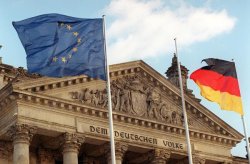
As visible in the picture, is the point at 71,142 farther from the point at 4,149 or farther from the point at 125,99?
the point at 125,99

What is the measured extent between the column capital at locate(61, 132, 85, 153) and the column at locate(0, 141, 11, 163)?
368 centimetres

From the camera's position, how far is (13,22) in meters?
29.0

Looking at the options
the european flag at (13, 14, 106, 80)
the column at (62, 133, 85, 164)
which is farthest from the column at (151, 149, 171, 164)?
the european flag at (13, 14, 106, 80)

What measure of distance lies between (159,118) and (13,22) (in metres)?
17.5

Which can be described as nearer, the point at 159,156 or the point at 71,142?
the point at 71,142

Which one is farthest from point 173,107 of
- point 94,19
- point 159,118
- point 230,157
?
point 94,19

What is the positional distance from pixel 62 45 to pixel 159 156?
16.0m

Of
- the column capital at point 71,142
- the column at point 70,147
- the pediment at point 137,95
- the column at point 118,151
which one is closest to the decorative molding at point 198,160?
the pediment at point 137,95

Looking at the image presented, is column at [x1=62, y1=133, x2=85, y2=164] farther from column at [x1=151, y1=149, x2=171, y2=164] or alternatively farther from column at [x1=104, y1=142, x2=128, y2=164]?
column at [x1=151, y1=149, x2=171, y2=164]

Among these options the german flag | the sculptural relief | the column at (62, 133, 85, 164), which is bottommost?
the column at (62, 133, 85, 164)

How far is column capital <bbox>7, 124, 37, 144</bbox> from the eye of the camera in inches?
1412

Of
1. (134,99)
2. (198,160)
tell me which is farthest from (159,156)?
(134,99)

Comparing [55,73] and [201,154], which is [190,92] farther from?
[55,73]

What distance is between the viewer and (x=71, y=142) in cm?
3788
